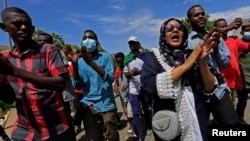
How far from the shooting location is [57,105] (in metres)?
2.66

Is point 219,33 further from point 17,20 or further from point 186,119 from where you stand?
point 17,20

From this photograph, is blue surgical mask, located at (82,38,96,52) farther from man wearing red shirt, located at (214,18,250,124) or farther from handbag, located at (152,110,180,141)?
handbag, located at (152,110,180,141)

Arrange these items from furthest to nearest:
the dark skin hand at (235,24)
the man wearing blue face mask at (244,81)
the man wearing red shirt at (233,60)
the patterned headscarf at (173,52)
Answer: the man wearing blue face mask at (244,81)
the man wearing red shirt at (233,60)
the dark skin hand at (235,24)
the patterned headscarf at (173,52)

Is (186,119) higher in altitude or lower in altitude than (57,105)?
lower

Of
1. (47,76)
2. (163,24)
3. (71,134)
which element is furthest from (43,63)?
(163,24)

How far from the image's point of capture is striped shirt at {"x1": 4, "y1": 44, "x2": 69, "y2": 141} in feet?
8.41

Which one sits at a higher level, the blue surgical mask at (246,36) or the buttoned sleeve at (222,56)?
the blue surgical mask at (246,36)

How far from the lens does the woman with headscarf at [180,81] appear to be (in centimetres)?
279

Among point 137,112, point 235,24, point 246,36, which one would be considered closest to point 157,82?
point 235,24

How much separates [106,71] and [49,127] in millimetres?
1950

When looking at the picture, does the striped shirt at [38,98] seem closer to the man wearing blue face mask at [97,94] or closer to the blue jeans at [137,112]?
the man wearing blue face mask at [97,94]

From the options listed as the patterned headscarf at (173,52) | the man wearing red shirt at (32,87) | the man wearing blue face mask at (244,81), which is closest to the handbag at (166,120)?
the patterned headscarf at (173,52)

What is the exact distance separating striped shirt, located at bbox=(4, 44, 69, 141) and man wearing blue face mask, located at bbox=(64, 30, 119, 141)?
5.51ft

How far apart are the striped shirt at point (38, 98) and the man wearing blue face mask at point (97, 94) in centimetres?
168
